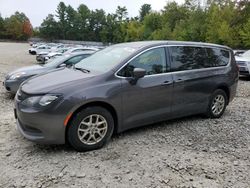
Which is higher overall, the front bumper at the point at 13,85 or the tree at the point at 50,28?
the tree at the point at 50,28

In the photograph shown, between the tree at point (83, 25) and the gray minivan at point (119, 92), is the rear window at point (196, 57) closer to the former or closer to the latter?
the gray minivan at point (119, 92)

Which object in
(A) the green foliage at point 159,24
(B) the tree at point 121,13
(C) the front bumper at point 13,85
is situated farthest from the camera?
(B) the tree at point 121,13

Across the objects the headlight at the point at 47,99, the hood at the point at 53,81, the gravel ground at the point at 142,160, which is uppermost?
the hood at the point at 53,81

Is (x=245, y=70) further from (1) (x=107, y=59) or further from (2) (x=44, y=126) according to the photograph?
(2) (x=44, y=126)

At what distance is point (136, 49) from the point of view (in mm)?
4598

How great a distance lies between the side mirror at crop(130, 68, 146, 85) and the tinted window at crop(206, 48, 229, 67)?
1963 millimetres

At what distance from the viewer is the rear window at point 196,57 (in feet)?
16.3

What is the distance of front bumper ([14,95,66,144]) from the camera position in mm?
3697

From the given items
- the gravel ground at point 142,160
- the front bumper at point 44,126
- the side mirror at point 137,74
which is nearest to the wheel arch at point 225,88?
the gravel ground at point 142,160

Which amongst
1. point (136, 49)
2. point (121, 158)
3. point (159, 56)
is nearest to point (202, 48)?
point (159, 56)

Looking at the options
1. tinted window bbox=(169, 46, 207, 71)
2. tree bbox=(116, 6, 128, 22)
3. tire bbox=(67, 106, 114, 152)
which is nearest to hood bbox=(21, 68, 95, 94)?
tire bbox=(67, 106, 114, 152)

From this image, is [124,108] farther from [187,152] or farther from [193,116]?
[193,116]

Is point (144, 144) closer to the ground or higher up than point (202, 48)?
closer to the ground

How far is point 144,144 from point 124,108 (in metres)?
0.65
